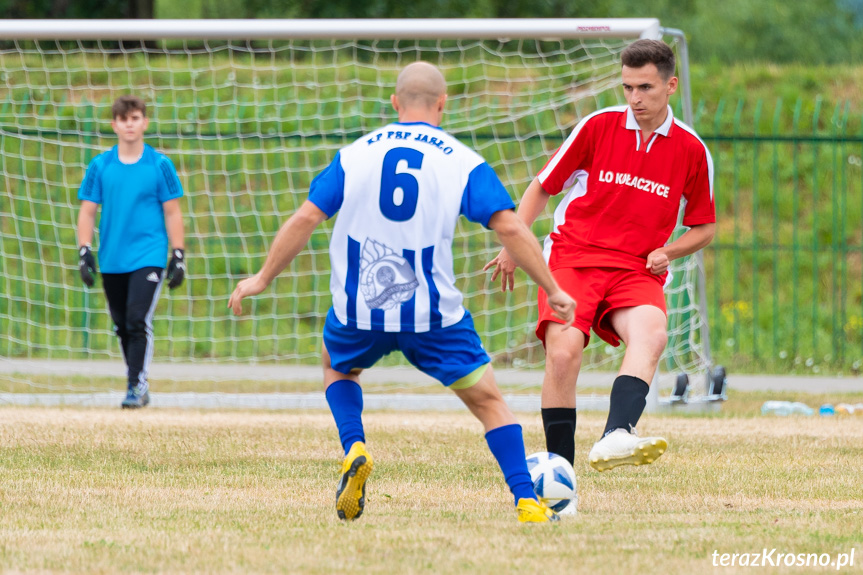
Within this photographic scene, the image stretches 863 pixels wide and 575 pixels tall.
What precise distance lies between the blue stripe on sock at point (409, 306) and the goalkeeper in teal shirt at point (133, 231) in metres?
4.19

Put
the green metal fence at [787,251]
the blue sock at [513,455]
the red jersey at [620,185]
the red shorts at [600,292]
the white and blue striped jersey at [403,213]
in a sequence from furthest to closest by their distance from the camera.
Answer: the green metal fence at [787,251]
the red jersey at [620,185]
the red shorts at [600,292]
the blue sock at [513,455]
the white and blue striped jersey at [403,213]

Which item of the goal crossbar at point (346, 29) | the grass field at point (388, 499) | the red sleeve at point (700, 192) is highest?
the goal crossbar at point (346, 29)

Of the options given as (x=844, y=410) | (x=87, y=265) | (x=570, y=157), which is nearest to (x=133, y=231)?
(x=87, y=265)

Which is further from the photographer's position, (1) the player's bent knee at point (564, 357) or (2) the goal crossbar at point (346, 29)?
(2) the goal crossbar at point (346, 29)

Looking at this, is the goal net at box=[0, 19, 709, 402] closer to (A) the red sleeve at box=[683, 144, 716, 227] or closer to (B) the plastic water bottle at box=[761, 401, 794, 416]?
(B) the plastic water bottle at box=[761, 401, 794, 416]

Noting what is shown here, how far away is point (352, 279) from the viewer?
3.89m

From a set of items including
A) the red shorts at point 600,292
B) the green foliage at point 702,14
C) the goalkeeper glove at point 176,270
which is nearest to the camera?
the red shorts at point 600,292

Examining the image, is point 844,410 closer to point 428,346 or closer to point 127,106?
point 428,346

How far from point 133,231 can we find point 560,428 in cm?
412

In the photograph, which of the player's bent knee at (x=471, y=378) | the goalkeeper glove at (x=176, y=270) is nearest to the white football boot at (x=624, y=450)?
the player's bent knee at (x=471, y=378)

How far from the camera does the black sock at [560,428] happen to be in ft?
15.1

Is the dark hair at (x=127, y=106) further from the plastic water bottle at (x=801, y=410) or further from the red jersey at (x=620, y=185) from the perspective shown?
the plastic water bottle at (x=801, y=410)

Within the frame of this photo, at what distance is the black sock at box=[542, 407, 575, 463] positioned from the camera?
4.61m

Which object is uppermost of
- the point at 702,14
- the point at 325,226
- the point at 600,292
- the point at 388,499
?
the point at 702,14
